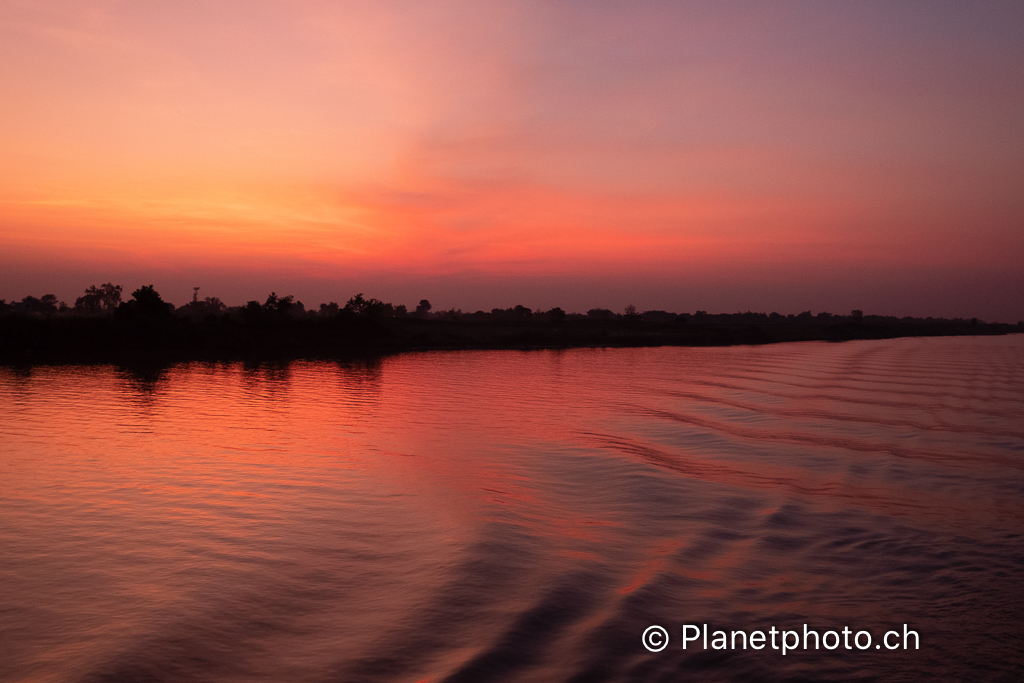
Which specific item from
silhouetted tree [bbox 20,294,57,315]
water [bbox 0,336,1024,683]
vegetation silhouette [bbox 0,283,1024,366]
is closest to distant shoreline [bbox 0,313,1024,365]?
vegetation silhouette [bbox 0,283,1024,366]

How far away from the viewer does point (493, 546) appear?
39.7 feet

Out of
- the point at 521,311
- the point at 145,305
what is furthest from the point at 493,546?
the point at 521,311

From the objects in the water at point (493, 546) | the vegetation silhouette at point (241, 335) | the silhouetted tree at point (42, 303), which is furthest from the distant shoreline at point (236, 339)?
the silhouetted tree at point (42, 303)

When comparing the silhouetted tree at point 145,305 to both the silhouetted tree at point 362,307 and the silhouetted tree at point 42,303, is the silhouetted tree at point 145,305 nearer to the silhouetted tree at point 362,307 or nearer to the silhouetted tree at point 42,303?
the silhouetted tree at point 362,307

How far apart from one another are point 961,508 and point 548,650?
38.5 ft

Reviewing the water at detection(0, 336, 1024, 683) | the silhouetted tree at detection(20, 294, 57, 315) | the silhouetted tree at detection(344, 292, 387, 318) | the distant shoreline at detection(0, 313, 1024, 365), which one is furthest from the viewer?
the silhouetted tree at detection(20, 294, 57, 315)

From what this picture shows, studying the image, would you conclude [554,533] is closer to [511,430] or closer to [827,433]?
[511,430]

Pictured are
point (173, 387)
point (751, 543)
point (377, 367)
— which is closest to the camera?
point (751, 543)

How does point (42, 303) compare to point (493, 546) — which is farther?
point (42, 303)

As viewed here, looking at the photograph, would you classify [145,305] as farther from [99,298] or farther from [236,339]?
[99,298]

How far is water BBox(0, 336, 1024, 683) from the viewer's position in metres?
7.93

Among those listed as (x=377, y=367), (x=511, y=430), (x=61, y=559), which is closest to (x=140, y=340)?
(x=377, y=367)

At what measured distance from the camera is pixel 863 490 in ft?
53.7

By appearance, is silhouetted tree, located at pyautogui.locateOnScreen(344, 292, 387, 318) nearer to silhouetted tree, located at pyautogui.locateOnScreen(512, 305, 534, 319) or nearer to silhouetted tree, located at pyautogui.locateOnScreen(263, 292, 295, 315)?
silhouetted tree, located at pyautogui.locateOnScreen(263, 292, 295, 315)
